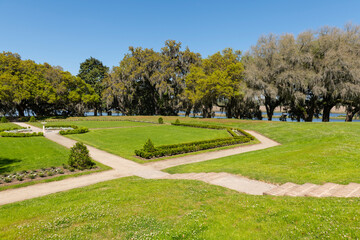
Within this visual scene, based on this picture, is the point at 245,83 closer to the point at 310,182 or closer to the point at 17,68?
the point at 310,182

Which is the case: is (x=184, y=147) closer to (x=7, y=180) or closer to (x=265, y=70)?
(x=7, y=180)

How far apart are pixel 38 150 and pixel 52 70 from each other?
41.5m

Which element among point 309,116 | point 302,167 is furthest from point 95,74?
point 302,167

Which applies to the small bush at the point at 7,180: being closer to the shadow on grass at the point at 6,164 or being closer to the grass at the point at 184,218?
the shadow on grass at the point at 6,164

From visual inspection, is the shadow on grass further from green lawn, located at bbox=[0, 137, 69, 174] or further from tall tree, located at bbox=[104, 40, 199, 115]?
tall tree, located at bbox=[104, 40, 199, 115]

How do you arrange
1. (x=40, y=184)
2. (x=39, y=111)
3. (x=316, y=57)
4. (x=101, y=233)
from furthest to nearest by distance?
(x=39, y=111) < (x=316, y=57) < (x=40, y=184) < (x=101, y=233)

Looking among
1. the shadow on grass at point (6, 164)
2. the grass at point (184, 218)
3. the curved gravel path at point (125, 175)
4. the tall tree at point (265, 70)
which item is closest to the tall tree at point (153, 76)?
the tall tree at point (265, 70)

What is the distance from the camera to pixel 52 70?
1981 inches

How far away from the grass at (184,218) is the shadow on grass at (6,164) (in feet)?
19.9

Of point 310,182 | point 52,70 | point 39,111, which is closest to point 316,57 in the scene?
point 310,182

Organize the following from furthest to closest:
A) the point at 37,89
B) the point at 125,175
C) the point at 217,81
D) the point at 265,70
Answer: the point at 37,89
the point at 217,81
the point at 265,70
the point at 125,175

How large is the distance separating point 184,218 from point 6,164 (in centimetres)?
1337

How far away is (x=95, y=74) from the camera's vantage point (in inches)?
2603

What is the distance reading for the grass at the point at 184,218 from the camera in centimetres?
450
